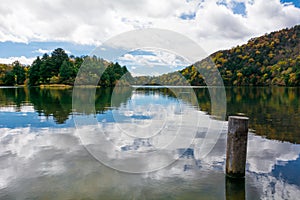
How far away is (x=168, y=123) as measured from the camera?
12867mm

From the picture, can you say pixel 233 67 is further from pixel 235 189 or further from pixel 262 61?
pixel 235 189

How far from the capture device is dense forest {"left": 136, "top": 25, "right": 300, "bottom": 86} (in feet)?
261

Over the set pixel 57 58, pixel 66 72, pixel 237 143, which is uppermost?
pixel 57 58

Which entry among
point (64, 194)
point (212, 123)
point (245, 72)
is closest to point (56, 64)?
point (245, 72)

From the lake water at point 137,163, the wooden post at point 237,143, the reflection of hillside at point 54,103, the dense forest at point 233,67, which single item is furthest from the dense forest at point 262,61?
the wooden post at point 237,143

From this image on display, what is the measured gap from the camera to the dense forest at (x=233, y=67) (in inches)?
2628

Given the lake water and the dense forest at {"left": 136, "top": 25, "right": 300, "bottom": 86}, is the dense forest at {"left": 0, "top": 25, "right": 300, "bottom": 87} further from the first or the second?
the lake water

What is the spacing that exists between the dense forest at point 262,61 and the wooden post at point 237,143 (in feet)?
228

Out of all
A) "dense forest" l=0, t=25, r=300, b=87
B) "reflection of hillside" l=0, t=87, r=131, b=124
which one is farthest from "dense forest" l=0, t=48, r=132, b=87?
"reflection of hillside" l=0, t=87, r=131, b=124

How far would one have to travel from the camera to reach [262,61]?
91750 millimetres

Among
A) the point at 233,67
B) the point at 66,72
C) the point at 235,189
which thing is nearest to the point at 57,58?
the point at 66,72

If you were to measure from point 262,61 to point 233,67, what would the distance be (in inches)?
408

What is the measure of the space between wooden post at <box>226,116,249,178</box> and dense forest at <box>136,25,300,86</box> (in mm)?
69373

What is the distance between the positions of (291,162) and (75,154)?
238 inches
